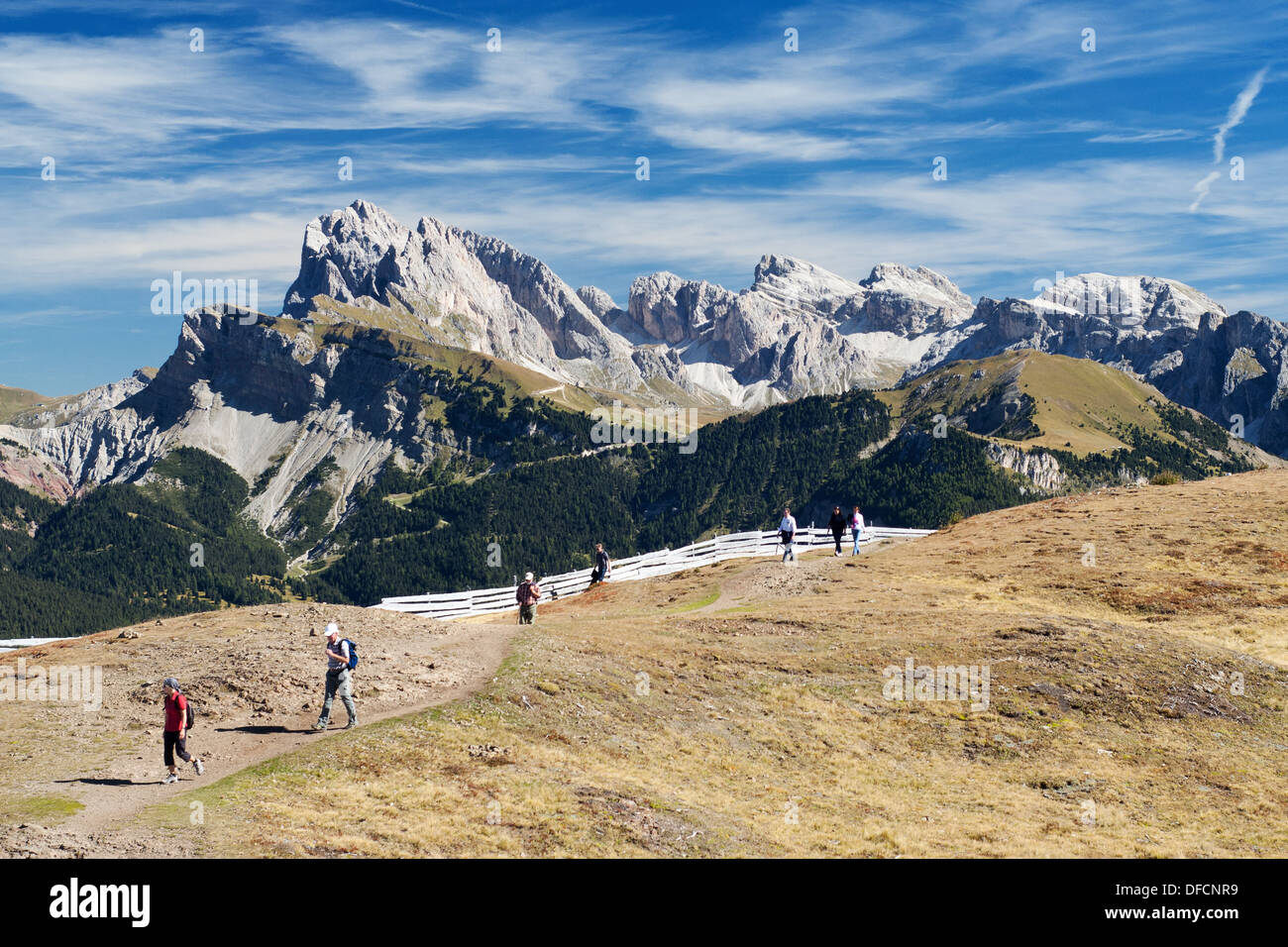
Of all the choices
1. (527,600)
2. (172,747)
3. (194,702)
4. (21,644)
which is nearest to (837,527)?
(527,600)

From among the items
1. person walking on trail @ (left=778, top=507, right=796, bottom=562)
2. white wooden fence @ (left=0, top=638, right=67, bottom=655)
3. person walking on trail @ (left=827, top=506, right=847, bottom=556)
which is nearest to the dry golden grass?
person walking on trail @ (left=778, top=507, right=796, bottom=562)

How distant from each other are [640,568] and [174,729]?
1708 inches

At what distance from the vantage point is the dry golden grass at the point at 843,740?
22766 millimetres

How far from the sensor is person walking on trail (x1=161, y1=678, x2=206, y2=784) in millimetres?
23875

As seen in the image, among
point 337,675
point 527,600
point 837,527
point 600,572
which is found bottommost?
point 600,572

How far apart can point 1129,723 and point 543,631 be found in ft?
67.6

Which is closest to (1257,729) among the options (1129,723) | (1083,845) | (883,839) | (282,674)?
(1129,723)

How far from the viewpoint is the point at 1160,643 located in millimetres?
39781

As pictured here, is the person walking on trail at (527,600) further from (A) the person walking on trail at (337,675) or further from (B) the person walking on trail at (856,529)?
(B) the person walking on trail at (856,529)

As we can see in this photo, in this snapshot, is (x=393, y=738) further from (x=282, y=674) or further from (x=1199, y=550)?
(x=1199, y=550)

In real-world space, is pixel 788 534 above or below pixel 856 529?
above

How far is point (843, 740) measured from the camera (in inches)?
1240

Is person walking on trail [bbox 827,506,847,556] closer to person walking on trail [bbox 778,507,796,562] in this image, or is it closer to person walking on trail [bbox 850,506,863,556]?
person walking on trail [bbox 850,506,863,556]

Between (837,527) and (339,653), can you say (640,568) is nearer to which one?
(837,527)
